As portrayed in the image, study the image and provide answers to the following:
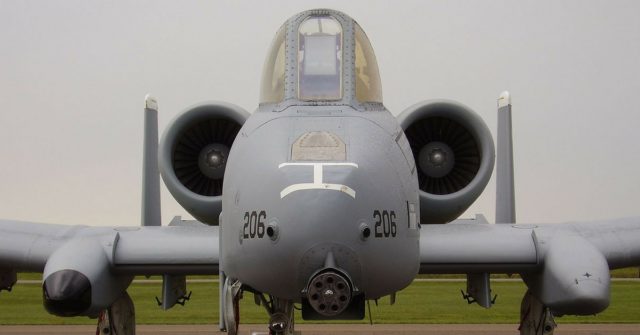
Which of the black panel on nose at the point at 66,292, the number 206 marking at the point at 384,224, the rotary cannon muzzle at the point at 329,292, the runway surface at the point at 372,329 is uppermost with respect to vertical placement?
the number 206 marking at the point at 384,224

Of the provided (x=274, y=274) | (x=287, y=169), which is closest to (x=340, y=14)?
(x=287, y=169)

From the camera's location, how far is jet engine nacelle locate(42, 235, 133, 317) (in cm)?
933

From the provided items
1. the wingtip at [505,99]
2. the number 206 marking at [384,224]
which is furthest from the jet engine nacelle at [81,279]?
the wingtip at [505,99]

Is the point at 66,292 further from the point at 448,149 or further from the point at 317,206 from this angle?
the point at 448,149

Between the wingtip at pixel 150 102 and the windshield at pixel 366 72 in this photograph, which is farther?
the wingtip at pixel 150 102

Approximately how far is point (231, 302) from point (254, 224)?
3.06 ft

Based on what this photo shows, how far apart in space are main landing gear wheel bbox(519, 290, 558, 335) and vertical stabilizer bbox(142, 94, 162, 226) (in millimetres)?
4713

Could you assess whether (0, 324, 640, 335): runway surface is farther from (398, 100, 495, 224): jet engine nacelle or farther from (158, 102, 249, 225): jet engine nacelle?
(398, 100, 495, 224): jet engine nacelle

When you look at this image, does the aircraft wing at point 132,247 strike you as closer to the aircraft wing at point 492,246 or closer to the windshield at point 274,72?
the windshield at point 274,72

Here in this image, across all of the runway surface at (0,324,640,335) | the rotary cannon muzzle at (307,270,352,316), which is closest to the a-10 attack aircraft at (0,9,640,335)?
the rotary cannon muzzle at (307,270,352,316)

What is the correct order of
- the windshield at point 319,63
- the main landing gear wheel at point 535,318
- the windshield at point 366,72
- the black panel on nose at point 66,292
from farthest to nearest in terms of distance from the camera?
the main landing gear wheel at point 535,318, the black panel on nose at point 66,292, the windshield at point 366,72, the windshield at point 319,63

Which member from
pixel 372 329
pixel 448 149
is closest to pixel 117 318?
pixel 448 149

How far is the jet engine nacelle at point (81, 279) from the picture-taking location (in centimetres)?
933

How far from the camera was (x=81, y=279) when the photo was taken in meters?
Result: 9.48
